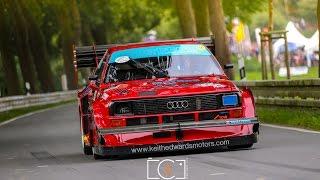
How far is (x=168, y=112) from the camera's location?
12.2 meters

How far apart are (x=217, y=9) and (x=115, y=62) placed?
17.4m

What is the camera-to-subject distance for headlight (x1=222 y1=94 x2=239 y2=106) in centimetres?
1227

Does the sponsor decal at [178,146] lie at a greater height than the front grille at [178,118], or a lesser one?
lesser

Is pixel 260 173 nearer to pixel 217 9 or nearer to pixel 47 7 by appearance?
pixel 217 9

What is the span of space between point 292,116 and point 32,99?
2820cm

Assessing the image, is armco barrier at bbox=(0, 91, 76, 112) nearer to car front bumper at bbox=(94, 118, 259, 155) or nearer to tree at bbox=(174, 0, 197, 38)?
tree at bbox=(174, 0, 197, 38)

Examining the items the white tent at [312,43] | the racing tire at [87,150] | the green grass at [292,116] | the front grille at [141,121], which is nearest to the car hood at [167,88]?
the front grille at [141,121]

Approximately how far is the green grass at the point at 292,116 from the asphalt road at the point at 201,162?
2.42 ft

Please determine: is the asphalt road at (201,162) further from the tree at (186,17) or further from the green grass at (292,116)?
the tree at (186,17)

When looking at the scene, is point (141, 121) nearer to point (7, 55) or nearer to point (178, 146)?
point (178, 146)

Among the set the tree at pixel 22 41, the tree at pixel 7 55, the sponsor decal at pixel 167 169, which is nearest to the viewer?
the sponsor decal at pixel 167 169

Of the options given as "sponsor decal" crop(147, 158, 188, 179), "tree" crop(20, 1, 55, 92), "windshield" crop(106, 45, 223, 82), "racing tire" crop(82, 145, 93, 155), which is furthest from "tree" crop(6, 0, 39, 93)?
"sponsor decal" crop(147, 158, 188, 179)

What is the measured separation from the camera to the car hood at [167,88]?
40.0 feet

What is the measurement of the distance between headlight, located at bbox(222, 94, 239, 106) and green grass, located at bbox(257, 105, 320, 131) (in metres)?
4.39
